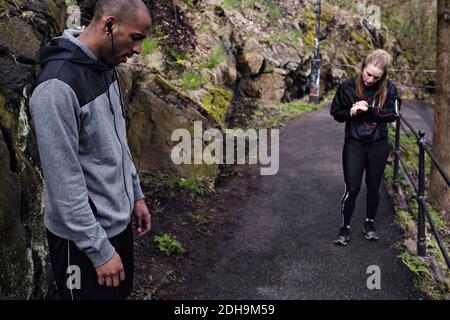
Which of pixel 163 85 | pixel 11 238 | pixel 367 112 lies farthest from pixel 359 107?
pixel 163 85

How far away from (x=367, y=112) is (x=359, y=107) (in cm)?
18

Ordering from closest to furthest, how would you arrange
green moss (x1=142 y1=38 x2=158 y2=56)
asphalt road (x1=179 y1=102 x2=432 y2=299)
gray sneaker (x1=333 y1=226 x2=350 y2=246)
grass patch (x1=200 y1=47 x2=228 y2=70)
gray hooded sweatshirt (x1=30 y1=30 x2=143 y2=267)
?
gray hooded sweatshirt (x1=30 y1=30 x2=143 y2=267) → asphalt road (x1=179 y1=102 x2=432 y2=299) → gray sneaker (x1=333 y1=226 x2=350 y2=246) → green moss (x1=142 y1=38 x2=158 y2=56) → grass patch (x1=200 y1=47 x2=228 y2=70)

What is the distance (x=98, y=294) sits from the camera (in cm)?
235

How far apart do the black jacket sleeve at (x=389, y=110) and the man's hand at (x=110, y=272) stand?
3433 millimetres

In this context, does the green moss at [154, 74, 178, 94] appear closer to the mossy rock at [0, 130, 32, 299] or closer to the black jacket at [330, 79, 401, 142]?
the black jacket at [330, 79, 401, 142]

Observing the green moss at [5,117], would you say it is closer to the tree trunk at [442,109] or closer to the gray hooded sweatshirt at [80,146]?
the gray hooded sweatshirt at [80,146]

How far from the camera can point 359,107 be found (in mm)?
4770

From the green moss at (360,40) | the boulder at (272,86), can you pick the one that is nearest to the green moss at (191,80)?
the boulder at (272,86)

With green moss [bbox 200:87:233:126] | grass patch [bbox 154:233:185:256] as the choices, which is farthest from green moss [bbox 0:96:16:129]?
green moss [bbox 200:87:233:126]

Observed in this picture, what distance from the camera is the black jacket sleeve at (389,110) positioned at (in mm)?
4848

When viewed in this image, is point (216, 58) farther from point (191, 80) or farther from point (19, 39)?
point (19, 39)

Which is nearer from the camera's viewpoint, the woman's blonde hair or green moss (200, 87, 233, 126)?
the woman's blonde hair

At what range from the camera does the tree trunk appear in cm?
695

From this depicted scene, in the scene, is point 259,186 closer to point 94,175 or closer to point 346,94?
point 346,94
